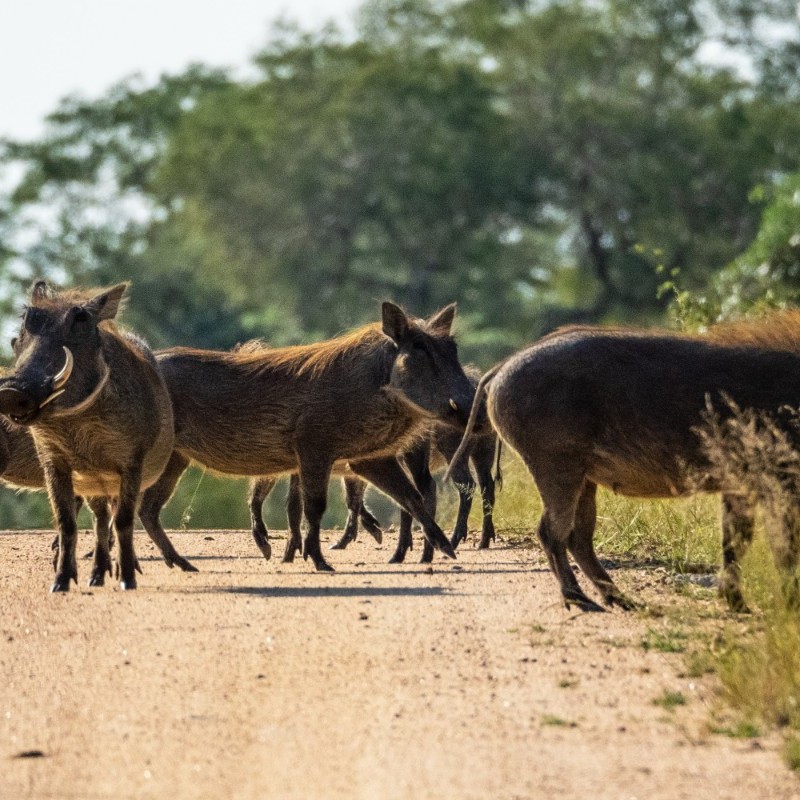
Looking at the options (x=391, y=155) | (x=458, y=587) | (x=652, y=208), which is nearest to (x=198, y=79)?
(x=391, y=155)

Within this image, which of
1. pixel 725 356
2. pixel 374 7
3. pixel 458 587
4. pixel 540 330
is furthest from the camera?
pixel 374 7

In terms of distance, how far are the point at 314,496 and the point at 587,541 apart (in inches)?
101

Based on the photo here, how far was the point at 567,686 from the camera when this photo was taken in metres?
5.84

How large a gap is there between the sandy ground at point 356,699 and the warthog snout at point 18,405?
2.47ft

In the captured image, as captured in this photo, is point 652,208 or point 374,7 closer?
point 652,208

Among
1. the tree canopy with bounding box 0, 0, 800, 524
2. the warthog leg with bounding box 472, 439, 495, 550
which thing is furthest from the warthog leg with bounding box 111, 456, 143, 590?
the tree canopy with bounding box 0, 0, 800, 524

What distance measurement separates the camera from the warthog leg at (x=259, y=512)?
1111 cm

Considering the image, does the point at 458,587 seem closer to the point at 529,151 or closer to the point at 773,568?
the point at 773,568

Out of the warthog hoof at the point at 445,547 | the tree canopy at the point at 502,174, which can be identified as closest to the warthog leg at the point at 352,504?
the warthog hoof at the point at 445,547

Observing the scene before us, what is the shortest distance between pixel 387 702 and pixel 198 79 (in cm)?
4910

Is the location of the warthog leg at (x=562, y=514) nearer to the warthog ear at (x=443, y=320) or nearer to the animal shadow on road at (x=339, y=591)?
the animal shadow on road at (x=339, y=591)

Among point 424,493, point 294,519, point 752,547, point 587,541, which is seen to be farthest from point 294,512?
point 752,547

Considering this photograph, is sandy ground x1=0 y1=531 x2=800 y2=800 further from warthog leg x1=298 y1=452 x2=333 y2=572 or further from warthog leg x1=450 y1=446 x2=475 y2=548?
warthog leg x1=450 y1=446 x2=475 y2=548

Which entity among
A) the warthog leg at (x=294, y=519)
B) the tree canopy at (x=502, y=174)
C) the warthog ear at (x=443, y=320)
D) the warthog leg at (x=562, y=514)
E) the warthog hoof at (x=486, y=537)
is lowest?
the tree canopy at (x=502, y=174)
